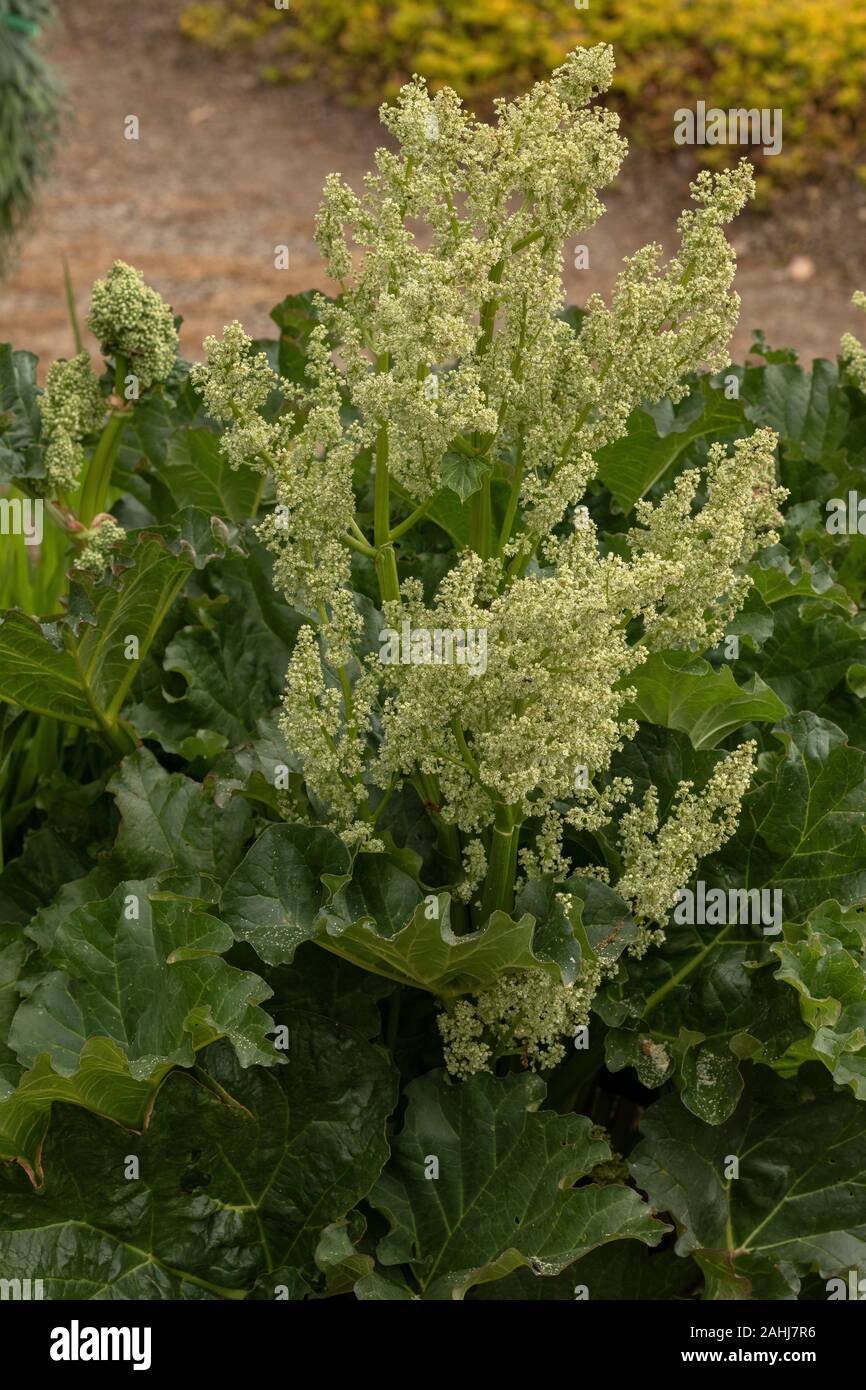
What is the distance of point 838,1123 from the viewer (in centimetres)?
198

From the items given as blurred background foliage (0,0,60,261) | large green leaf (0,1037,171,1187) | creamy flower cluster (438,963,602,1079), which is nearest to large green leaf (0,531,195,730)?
large green leaf (0,1037,171,1187)

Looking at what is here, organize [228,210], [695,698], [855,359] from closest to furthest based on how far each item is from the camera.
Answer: [695,698], [855,359], [228,210]

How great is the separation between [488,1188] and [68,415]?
137cm

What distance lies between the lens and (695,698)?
2.09 metres

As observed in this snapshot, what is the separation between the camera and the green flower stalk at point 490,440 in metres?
1.72

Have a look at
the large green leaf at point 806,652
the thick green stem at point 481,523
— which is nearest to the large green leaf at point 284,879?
the thick green stem at point 481,523

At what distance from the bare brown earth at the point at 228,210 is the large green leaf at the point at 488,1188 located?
19.6 ft

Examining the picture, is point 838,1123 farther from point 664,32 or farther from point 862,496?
point 664,32

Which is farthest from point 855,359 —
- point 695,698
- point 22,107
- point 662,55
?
point 662,55

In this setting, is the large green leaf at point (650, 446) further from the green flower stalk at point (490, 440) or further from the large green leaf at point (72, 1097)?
the large green leaf at point (72, 1097)

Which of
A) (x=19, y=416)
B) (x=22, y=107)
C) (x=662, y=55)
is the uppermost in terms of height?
(x=662, y=55)

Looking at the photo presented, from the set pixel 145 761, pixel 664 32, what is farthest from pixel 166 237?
pixel 145 761

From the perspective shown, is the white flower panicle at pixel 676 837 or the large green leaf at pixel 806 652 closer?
the white flower panicle at pixel 676 837

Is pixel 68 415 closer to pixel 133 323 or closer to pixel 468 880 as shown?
pixel 133 323
